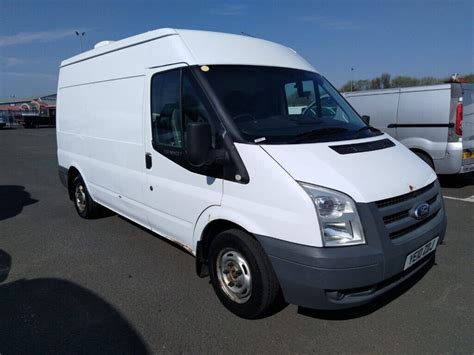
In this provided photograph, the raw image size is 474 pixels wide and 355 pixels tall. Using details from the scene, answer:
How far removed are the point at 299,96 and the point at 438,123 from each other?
198 inches

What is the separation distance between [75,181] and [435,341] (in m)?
5.53

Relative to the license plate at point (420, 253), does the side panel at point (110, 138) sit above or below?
above

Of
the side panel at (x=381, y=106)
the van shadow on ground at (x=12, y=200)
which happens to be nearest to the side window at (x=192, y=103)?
the van shadow on ground at (x=12, y=200)

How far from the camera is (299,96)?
13.3 ft

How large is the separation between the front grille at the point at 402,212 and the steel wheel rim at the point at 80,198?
15.6ft

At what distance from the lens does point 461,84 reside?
760 centimetres

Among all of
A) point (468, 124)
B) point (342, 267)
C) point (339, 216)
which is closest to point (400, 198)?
point (339, 216)

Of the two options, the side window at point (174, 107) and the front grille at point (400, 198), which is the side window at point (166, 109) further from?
the front grille at point (400, 198)

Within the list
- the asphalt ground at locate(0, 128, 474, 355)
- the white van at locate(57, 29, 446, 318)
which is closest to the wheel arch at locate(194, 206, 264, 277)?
the white van at locate(57, 29, 446, 318)

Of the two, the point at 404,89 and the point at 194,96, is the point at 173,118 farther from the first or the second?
the point at 404,89

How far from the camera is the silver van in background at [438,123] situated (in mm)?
7578

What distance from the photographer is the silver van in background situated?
758 cm

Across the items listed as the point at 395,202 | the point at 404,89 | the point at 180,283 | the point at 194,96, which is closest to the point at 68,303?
the point at 180,283

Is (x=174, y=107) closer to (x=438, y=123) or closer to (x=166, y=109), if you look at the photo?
(x=166, y=109)
